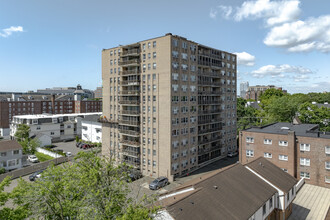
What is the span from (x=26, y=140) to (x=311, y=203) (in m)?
66.3

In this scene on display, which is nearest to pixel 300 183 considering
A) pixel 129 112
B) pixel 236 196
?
pixel 236 196

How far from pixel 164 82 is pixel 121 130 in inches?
591

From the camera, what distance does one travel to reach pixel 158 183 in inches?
1460

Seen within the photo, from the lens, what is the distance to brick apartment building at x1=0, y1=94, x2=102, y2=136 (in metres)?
92.2

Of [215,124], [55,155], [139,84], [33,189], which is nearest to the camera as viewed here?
[33,189]

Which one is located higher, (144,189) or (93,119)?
(93,119)

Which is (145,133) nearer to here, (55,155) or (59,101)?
(55,155)

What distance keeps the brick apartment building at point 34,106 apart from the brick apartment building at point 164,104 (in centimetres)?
6820

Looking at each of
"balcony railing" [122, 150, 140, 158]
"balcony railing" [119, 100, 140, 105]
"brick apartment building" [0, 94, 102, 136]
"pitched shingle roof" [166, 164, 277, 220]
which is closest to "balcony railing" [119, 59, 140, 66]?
"balcony railing" [119, 100, 140, 105]

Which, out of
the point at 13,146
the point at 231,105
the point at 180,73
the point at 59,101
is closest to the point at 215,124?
the point at 231,105

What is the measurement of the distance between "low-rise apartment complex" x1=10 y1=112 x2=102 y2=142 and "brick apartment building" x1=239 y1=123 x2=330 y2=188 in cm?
6230

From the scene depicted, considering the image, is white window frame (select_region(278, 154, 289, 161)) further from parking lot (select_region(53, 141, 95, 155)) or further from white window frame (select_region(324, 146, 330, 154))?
parking lot (select_region(53, 141, 95, 155))

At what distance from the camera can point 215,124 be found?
2060 inches

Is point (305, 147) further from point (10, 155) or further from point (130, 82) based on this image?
point (10, 155)
